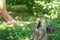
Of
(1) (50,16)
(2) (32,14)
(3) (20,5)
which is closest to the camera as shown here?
(1) (50,16)

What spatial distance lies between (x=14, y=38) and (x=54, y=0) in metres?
4.57

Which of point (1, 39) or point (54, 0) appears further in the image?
point (54, 0)

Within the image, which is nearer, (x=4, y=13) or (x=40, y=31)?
(x=40, y=31)

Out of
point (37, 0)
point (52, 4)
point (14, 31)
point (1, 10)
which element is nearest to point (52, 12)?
point (52, 4)

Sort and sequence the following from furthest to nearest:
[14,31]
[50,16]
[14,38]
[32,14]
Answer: [32,14], [50,16], [14,31], [14,38]

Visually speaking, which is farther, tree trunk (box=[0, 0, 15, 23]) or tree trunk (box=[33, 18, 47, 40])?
tree trunk (box=[0, 0, 15, 23])

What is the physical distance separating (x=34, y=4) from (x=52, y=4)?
1.39 metres

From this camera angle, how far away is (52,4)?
37.2 feet

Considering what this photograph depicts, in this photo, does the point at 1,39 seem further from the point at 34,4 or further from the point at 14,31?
the point at 34,4

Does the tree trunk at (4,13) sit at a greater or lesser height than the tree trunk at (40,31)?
lesser

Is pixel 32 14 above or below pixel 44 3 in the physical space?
below

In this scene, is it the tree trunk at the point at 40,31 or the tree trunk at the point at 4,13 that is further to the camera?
the tree trunk at the point at 4,13

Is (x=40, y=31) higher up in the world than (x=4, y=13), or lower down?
higher up

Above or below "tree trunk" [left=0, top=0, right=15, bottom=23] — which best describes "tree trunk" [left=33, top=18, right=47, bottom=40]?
above
